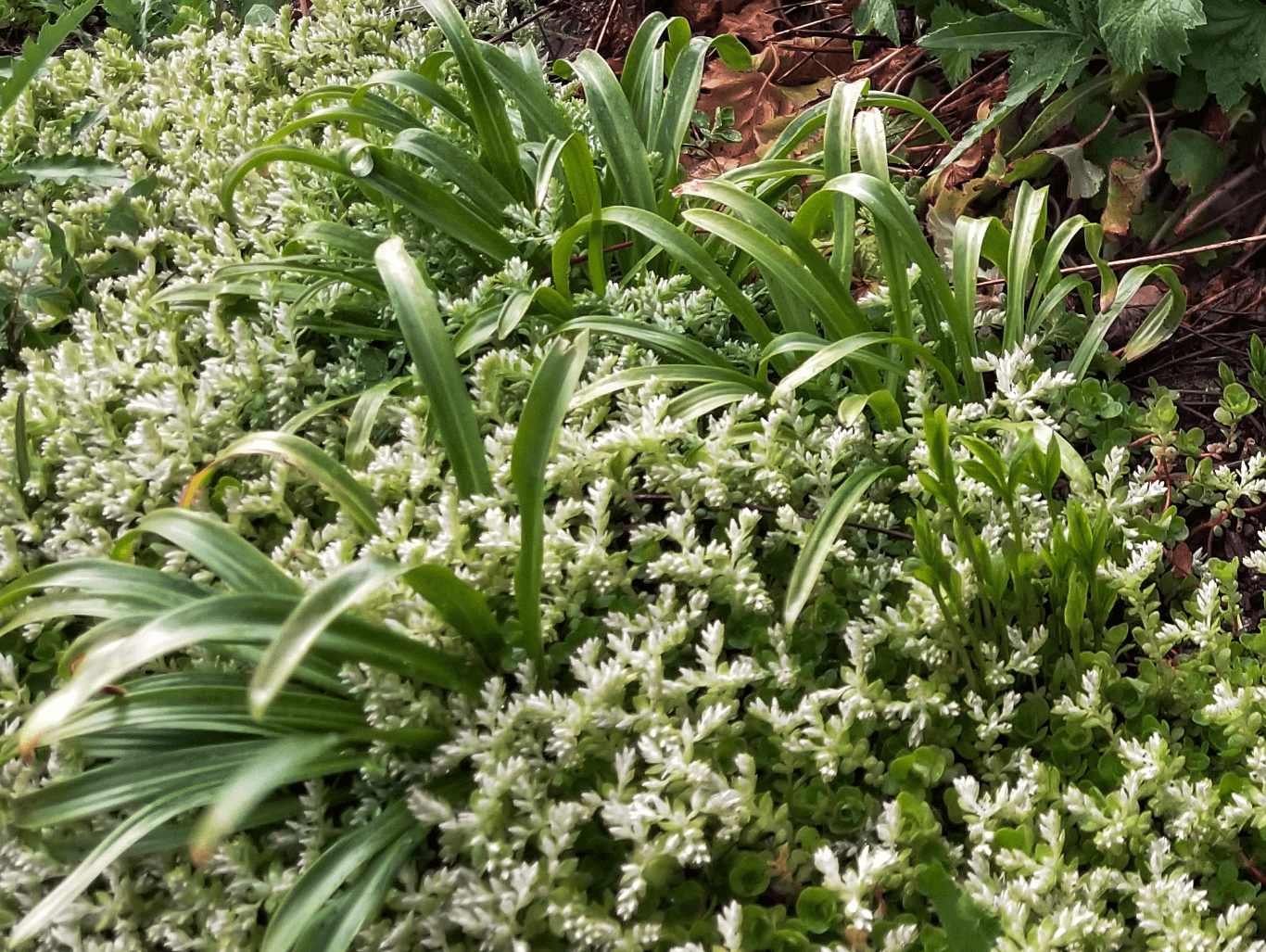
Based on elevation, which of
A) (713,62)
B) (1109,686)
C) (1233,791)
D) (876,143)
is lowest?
(1233,791)

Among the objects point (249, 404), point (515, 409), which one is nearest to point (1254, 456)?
point (515, 409)

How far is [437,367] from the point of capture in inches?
59.9

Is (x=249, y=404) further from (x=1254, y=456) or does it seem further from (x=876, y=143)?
(x=1254, y=456)

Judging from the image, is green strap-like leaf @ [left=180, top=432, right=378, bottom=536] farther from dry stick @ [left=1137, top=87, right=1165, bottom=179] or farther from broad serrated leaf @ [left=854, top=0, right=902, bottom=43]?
dry stick @ [left=1137, top=87, right=1165, bottom=179]

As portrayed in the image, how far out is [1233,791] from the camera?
1.36 metres

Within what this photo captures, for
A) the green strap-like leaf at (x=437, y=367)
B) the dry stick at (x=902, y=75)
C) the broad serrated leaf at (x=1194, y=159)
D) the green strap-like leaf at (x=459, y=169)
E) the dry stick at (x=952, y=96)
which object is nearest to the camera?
the green strap-like leaf at (x=437, y=367)

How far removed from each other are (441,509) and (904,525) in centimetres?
82

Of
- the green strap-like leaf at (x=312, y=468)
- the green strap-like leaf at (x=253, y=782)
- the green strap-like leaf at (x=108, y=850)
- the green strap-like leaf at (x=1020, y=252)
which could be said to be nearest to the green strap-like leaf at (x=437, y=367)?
the green strap-like leaf at (x=312, y=468)

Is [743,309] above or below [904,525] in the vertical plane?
above

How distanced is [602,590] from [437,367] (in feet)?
1.48

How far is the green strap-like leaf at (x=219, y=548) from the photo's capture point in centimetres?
129

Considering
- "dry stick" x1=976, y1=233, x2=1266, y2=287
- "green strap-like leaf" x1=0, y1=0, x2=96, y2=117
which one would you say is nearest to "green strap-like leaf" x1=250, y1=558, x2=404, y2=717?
"dry stick" x1=976, y1=233, x2=1266, y2=287

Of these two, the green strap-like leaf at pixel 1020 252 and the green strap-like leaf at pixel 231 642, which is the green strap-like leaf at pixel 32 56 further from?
the green strap-like leaf at pixel 1020 252

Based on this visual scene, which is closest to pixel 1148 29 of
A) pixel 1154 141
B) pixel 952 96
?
pixel 1154 141
